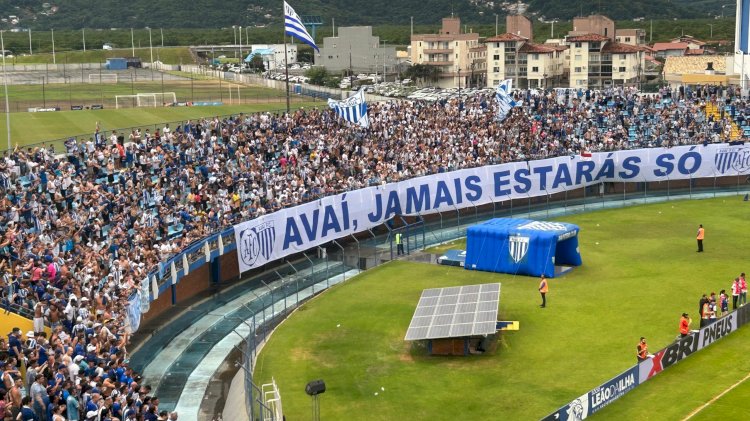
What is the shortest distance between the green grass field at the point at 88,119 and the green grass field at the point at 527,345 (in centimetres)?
2385

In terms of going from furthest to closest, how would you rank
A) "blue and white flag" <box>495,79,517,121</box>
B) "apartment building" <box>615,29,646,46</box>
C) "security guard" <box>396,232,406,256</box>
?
"apartment building" <box>615,29,646,46</box> < "blue and white flag" <box>495,79,517,121</box> < "security guard" <box>396,232,406,256</box>

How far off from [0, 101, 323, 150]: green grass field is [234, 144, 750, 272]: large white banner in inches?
605

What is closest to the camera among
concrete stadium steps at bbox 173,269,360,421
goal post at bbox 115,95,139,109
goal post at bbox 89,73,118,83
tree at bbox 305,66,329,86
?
concrete stadium steps at bbox 173,269,360,421

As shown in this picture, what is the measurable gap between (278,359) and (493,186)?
27193 mm

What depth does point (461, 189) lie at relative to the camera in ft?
186

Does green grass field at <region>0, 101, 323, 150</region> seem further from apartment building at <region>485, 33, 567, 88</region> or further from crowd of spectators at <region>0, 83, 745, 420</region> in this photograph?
apartment building at <region>485, 33, 567, 88</region>

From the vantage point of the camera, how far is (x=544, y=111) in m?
69.9

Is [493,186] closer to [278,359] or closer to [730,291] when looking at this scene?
[730,291]

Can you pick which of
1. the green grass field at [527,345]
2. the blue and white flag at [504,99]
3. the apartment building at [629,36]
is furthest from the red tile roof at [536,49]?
the green grass field at [527,345]

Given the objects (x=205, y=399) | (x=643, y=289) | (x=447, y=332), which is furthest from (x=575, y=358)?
(x=205, y=399)

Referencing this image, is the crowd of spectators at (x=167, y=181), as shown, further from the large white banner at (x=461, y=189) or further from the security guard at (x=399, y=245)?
the security guard at (x=399, y=245)

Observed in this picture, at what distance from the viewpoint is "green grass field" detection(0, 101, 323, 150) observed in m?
58.8

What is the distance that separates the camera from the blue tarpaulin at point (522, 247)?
1716 inches

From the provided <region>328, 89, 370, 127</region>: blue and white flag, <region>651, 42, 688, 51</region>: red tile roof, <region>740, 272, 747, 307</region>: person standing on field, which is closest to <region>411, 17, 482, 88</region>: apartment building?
<region>651, 42, 688, 51</region>: red tile roof
